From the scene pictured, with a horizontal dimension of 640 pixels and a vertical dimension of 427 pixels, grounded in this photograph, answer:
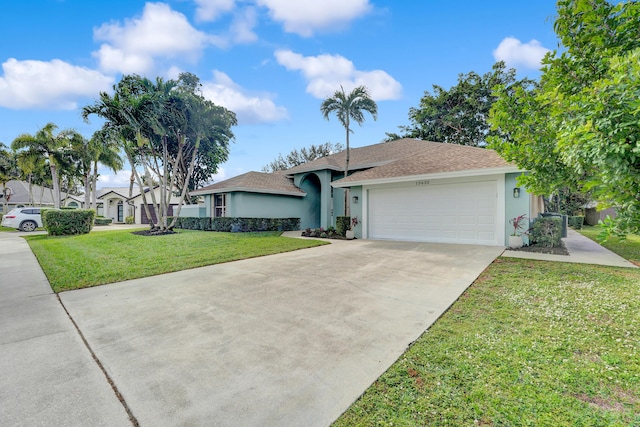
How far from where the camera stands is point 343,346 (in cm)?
285

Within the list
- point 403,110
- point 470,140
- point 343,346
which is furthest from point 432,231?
point 403,110

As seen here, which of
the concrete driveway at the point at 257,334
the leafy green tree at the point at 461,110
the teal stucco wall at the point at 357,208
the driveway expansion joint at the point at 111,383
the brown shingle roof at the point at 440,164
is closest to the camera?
the driveway expansion joint at the point at 111,383

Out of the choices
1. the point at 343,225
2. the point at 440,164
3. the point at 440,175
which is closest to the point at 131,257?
the point at 343,225

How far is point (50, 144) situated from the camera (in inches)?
849

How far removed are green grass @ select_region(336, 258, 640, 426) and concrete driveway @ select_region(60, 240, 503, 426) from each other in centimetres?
25

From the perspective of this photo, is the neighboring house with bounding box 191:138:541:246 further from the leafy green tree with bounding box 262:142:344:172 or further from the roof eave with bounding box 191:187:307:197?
the leafy green tree with bounding box 262:142:344:172

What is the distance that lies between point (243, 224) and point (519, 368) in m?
13.9

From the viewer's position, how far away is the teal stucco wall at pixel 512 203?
847 cm

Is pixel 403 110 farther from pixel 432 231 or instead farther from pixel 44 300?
pixel 44 300

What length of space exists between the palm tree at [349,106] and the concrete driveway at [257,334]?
9623 millimetres

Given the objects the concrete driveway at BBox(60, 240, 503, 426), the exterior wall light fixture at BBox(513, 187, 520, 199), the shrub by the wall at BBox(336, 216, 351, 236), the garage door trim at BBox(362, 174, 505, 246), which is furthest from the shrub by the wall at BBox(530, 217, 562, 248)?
the shrub by the wall at BBox(336, 216, 351, 236)

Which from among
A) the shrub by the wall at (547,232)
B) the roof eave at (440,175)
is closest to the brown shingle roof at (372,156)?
the roof eave at (440,175)

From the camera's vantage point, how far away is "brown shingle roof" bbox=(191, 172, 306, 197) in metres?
15.0

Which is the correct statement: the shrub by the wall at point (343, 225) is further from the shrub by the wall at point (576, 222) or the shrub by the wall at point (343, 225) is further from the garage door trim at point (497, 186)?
the shrub by the wall at point (576, 222)
